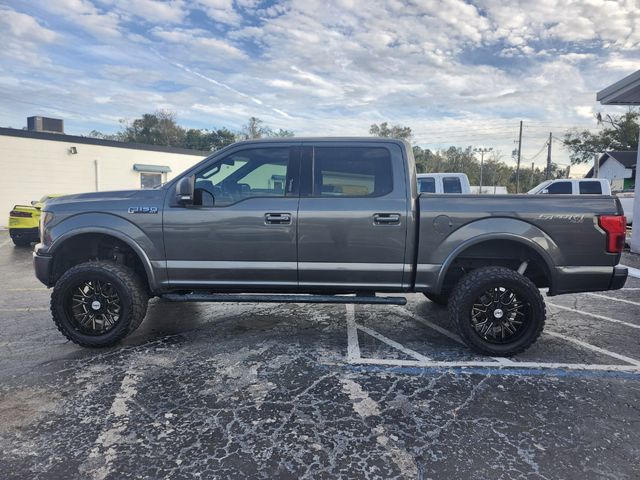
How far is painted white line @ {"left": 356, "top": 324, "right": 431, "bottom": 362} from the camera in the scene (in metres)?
4.17

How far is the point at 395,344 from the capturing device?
4.53 m

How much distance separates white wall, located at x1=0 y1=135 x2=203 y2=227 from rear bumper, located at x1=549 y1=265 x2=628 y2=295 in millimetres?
20970

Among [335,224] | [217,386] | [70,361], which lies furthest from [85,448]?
[335,224]

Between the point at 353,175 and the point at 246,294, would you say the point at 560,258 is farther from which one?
the point at 246,294

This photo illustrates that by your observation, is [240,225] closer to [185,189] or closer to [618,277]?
[185,189]

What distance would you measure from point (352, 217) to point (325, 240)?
0.34 metres

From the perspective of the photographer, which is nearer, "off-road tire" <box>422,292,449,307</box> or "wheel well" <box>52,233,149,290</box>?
"wheel well" <box>52,233,149,290</box>

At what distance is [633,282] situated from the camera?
25.8 feet

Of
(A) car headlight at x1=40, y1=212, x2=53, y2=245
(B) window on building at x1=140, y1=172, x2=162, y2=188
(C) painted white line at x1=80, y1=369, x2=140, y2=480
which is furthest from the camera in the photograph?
(B) window on building at x1=140, y1=172, x2=162, y2=188

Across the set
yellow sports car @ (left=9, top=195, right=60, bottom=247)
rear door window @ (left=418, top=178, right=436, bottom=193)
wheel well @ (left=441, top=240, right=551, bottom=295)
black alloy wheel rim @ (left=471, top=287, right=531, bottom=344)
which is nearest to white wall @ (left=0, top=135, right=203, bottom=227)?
yellow sports car @ (left=9, top=195, right=60, bottom=247)

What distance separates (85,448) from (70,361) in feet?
5.27

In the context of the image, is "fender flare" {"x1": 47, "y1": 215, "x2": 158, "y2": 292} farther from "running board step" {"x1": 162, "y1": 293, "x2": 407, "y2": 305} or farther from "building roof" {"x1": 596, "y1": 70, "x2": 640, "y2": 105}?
"building roof" {"x1": 596, "y1": 70, "x2": 640, "y2": 105}

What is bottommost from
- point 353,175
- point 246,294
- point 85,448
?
point 85,448

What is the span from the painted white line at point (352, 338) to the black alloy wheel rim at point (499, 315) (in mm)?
1157
